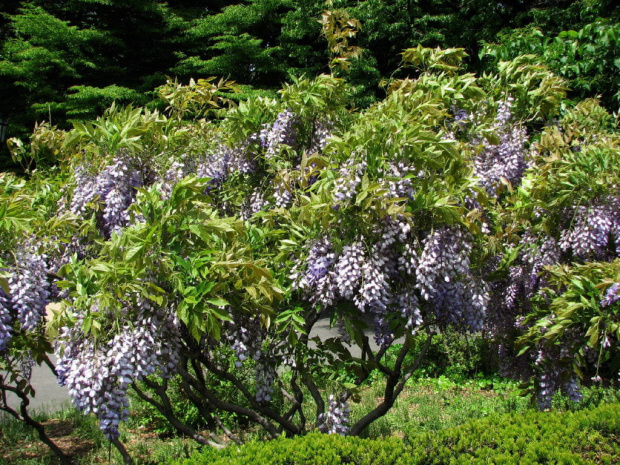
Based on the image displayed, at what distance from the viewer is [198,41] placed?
15695 mm

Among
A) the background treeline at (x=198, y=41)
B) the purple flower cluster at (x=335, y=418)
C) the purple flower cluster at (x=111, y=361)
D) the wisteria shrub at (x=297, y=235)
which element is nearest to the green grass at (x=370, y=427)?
the purple flower cluster at (x=335, y=418)

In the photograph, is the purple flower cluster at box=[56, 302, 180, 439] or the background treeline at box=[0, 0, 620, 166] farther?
the background treeline at box=[0, 0, 620, 166]

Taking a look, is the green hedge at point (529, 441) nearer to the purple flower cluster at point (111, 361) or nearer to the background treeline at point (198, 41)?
the purple flower cluster at point (111, 361)

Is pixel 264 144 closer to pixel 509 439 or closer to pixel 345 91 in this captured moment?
pixel 345 91

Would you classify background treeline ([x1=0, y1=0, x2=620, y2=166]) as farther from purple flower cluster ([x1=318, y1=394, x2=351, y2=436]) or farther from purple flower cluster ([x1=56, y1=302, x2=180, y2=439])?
purple flower cluster ([x1=56, y1=302, x2=180, y2=439])

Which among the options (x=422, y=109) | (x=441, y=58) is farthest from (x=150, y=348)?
(x=441, y=58)

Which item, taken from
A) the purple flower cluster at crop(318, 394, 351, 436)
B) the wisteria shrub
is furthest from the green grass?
the wisteria shrub

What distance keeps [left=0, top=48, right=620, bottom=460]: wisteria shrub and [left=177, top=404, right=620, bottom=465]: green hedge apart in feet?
1.43

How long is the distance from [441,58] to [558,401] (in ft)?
11.9

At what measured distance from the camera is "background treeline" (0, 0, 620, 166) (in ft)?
44.5

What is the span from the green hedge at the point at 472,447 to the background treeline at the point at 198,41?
10276mm

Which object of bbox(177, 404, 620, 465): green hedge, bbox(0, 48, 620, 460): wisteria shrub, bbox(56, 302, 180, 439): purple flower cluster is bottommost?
bbox(177, 404, 620, 465): green hedge

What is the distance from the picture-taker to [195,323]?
2582mm

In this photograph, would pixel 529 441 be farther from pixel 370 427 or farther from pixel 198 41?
pixel 198 41
